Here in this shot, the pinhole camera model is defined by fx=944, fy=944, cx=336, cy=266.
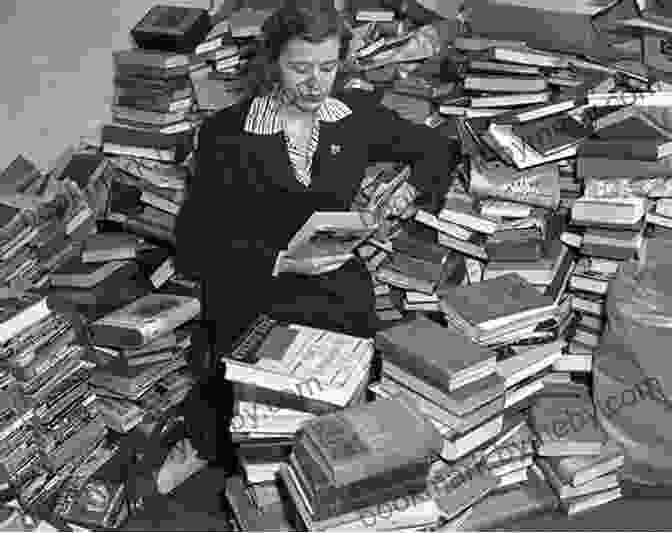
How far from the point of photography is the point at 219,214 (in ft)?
9.07

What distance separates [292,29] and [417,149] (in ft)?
1.89

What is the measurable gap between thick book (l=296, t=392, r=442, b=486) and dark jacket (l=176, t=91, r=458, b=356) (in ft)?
2.42

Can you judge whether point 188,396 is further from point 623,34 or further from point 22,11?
point 623,34

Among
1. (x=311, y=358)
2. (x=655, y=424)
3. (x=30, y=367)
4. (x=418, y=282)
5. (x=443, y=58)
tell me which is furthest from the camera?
(x=443, y=58)

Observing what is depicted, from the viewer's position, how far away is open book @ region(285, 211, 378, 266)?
2.47 meters

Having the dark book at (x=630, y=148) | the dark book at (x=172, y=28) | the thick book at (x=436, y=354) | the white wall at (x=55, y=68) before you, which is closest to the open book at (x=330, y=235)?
the thick book at (x=436, y=354)

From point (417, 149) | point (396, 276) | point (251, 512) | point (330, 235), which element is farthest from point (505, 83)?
point (251, 512)

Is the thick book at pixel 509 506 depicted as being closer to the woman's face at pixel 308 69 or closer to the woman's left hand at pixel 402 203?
the woman's left hand at pixel 402 203

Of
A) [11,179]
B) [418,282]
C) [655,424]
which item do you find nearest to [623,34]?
[418,282]

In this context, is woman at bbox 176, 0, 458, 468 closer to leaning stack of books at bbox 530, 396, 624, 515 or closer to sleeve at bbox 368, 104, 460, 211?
sleeve at bbox 368, 104, 460, 211

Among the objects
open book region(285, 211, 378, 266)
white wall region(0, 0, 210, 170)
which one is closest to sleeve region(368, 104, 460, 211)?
open book region(285, 211, 378, 266)

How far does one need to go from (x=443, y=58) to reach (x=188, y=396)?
152cm

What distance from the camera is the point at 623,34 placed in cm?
321

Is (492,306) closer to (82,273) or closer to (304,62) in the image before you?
(304,62)
